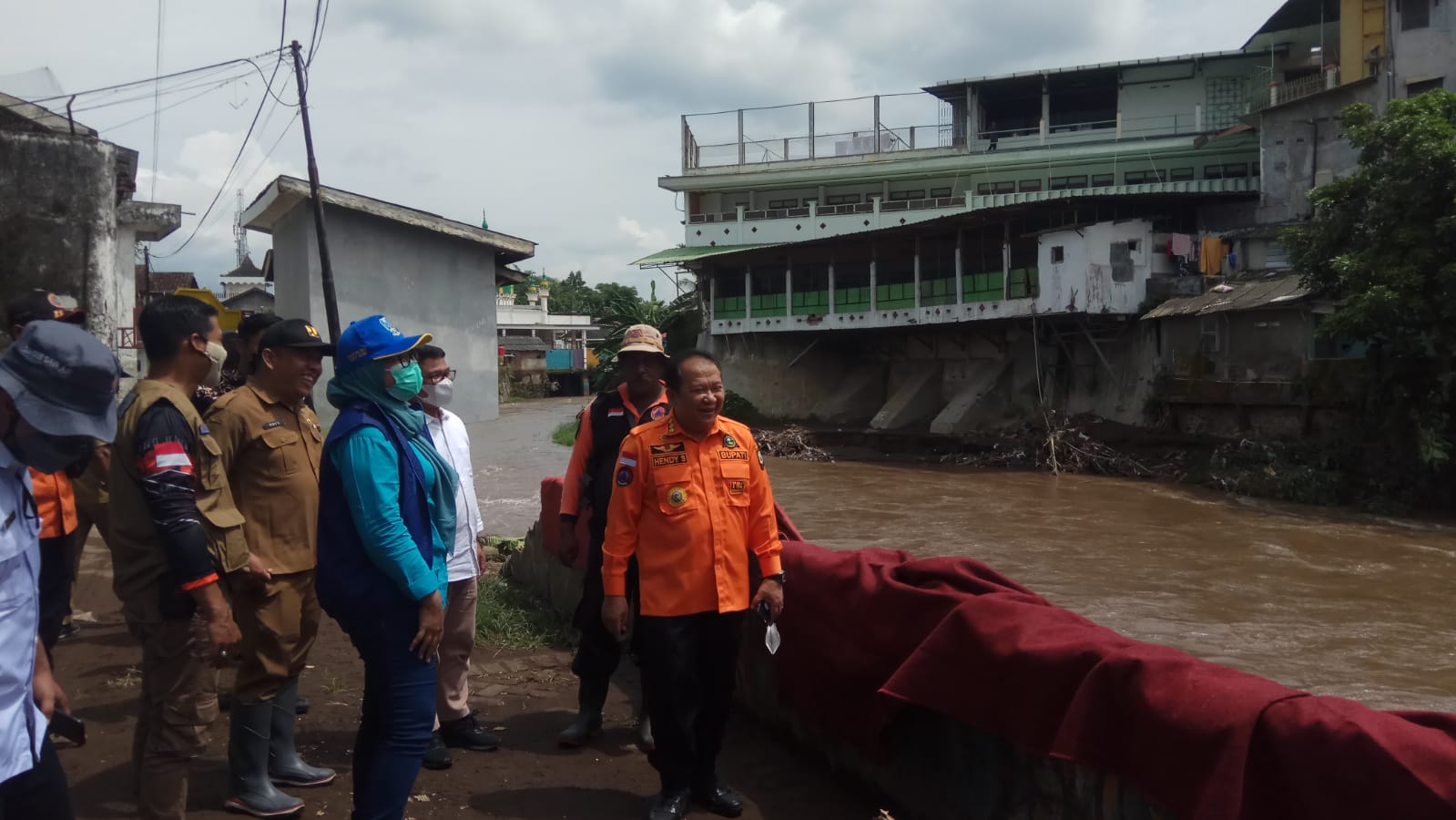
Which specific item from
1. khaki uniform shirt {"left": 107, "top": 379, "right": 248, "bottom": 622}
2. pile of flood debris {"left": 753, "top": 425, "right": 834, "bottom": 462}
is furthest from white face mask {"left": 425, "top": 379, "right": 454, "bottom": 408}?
pile of flood debris {"left": 753, "top": 425, "right": 834, "bottom": 462}

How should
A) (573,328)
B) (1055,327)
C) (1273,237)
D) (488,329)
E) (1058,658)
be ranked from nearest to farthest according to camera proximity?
(1058,658)
(488,329)
(1273,237)
(1055,327)
(573,328)

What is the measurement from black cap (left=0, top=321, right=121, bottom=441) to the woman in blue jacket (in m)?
0.85

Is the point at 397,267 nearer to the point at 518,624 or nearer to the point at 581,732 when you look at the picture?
the point at 518,624

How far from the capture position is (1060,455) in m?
22.6

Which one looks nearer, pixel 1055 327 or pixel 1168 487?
pixel 1168 487

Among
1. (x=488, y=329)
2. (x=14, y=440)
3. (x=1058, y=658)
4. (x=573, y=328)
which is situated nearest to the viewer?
(x=14, y=440)

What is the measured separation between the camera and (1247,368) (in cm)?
2028

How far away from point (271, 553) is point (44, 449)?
1744mm

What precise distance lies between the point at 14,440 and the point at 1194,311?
2198cm

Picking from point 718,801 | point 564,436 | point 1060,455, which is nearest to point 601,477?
Result: point 718,801

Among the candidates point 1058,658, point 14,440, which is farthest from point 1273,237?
point 14,440

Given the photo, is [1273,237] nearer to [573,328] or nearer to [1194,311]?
[1194,311]

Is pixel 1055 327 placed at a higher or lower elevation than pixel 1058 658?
higher

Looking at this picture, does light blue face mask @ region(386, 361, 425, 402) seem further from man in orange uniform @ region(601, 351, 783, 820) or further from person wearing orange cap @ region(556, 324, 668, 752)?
person wearing orange cap @ region(556, 324, 668, 752)
